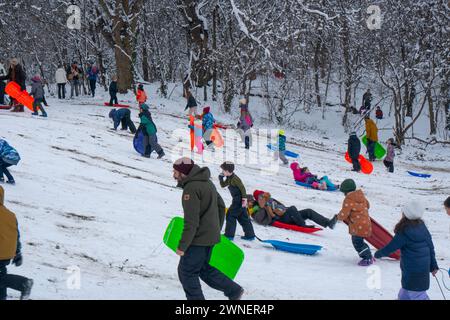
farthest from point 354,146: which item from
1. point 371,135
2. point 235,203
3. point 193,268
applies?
point 193,268

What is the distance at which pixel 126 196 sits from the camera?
10.3 meters

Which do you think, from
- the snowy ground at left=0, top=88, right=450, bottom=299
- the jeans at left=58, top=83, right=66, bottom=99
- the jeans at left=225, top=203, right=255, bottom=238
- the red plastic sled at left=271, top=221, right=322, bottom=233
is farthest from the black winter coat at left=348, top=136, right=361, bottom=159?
the jeans at left=58, top=83, right=66, bottom=99

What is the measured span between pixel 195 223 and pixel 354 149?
43.0 ft

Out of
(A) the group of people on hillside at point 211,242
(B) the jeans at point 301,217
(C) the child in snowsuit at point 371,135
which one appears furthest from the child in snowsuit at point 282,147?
(A) the group of people on hillside at point 211,242

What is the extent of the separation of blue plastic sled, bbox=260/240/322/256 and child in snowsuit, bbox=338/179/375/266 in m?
0.75

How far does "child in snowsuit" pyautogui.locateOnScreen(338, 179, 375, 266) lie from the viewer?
8062 millimetres

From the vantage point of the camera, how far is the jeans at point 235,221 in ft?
29.5

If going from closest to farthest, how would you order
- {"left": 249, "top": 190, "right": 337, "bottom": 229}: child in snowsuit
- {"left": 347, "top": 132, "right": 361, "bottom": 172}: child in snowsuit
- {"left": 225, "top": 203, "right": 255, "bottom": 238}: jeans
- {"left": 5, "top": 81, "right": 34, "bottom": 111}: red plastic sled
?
{"left": 225, "top": 203, "right": 255, "bottom": 238}: jeans → {"left": 249, "top": 190, "right": 337, "bottom": 229}: child in snowsuit → {"left": 5, "top": 81, "right": 34, "bottom": 111}: red plastic sled → {"left": 347, "top": 132, "right": 361, "bottom": 172}: child in snowsuit

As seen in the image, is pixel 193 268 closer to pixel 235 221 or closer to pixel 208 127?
pixel 235 221

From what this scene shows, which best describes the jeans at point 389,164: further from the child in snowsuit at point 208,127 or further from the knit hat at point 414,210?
the knit hat at point 414,210

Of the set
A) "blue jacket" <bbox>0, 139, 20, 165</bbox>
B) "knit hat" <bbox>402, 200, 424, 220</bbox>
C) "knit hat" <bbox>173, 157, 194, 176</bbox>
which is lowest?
"knit hat" <bbox>402, 200, 424, 220</bbox>

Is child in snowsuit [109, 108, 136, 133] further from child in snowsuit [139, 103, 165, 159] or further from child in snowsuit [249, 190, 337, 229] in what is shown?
child in snowsuit [249, 190, 337, 229]

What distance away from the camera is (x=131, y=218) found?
29.5ft
